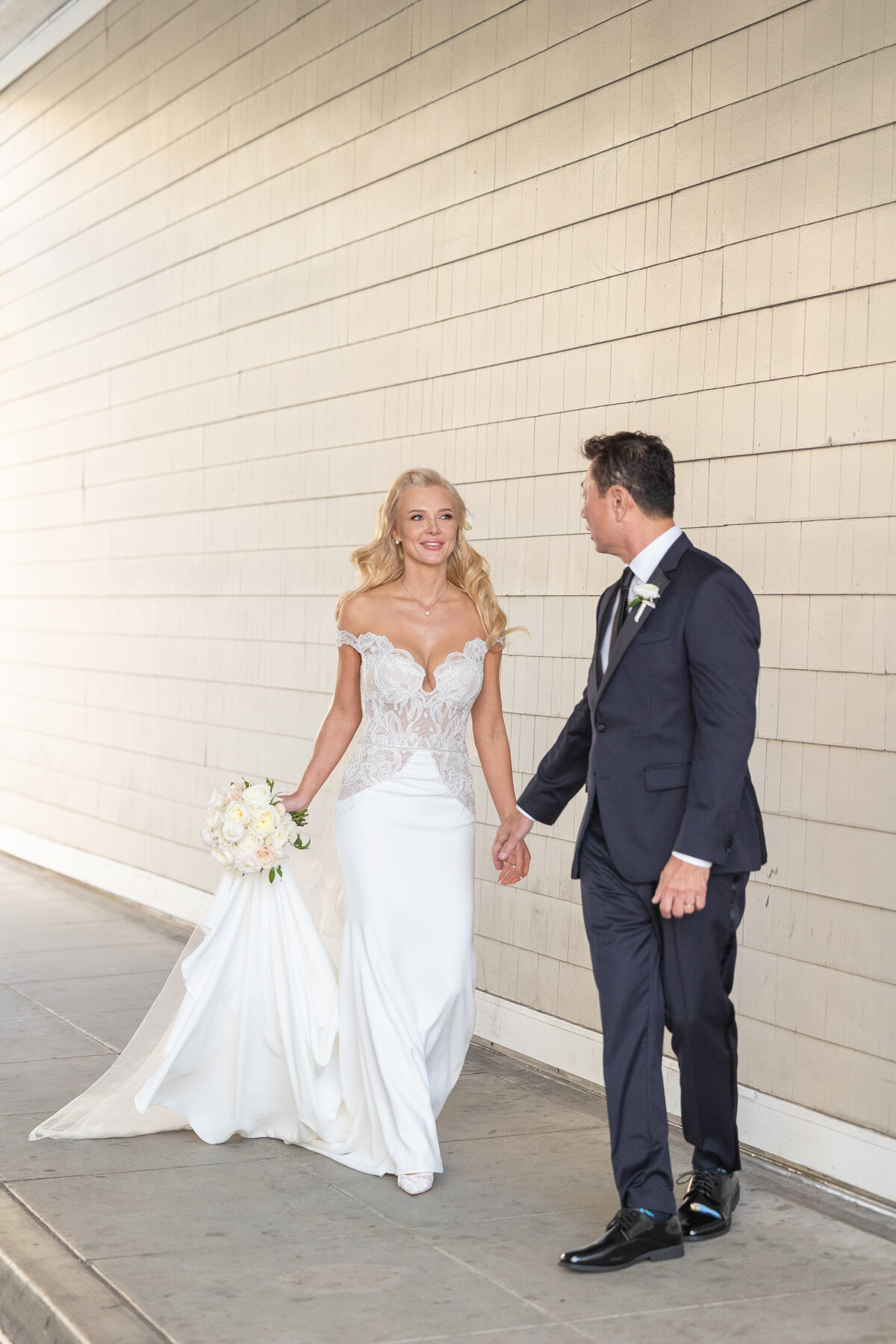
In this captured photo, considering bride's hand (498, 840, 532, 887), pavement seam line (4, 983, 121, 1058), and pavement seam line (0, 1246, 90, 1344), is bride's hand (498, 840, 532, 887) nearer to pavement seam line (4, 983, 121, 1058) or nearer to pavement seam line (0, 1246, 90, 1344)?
pavement seam line (0, 1246, 90, 1344)

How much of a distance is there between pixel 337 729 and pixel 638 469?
5.09 feet

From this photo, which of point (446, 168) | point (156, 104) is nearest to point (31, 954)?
point (446, 168)

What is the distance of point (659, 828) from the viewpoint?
3.87 metres

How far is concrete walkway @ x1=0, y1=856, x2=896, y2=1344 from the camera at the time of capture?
3480mm

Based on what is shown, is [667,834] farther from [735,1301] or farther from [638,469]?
[735,1301]

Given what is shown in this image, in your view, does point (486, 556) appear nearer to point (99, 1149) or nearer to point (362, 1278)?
point (99, 1149)

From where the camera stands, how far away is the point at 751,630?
12.5 ft

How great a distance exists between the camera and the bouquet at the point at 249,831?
190 inches

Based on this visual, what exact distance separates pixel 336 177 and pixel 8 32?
15.3ft

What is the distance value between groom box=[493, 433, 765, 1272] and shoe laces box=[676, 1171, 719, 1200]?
2 centimetres

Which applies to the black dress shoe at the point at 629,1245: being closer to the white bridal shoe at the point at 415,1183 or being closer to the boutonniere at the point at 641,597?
the white bridal shoe at the point at 415,1183

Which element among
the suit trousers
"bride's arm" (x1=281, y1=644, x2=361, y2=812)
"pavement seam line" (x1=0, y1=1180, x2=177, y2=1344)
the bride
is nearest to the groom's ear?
the suit trousers

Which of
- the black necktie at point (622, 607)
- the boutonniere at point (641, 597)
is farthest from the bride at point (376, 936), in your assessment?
the boutonniere at point (641, 597)

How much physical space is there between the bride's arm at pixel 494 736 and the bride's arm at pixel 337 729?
385 millimetres
